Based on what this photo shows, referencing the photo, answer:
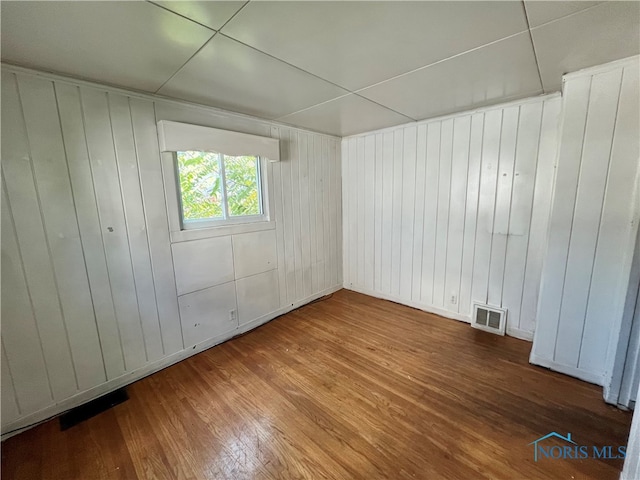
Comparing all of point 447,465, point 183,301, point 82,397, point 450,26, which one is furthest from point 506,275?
point 82,397

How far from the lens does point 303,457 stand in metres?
1.46

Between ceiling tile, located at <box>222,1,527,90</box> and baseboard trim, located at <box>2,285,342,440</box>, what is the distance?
252cm

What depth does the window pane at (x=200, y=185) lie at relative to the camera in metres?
2.30

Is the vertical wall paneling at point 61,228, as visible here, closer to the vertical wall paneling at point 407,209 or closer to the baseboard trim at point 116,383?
the baseboard trim at point 116,383

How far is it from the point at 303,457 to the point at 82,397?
5.66 ft

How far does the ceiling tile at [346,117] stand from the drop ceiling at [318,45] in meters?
0.22

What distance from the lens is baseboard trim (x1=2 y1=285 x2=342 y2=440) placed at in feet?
5.48

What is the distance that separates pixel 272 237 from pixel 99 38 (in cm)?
206

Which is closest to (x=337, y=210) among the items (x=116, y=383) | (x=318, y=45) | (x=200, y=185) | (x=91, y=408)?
(x=200, y=185)

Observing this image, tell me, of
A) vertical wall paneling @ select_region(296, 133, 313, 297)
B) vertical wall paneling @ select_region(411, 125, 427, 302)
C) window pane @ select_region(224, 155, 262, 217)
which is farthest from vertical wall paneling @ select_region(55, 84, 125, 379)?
vertical wall paneling @ select_region(411, 125, 427, 302)

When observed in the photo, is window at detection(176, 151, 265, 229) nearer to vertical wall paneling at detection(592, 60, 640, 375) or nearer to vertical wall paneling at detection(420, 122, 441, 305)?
vertical wall paneling at detection(420, 122, 441, 305)

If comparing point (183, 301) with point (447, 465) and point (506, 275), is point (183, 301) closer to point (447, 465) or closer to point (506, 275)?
point (447, 465)

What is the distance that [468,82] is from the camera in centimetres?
197

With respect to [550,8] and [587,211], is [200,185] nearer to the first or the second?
[550,8]
